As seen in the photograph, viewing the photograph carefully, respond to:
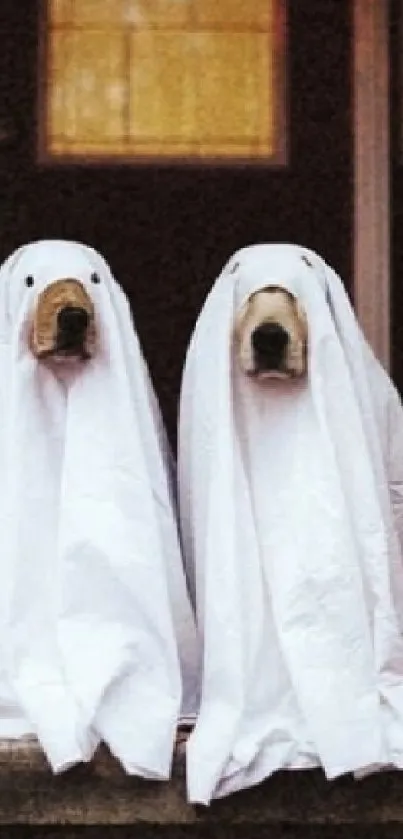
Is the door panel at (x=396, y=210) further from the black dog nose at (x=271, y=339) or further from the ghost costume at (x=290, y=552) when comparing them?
the black dog nose at (x=271, y=339)

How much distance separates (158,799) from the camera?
10.1ft

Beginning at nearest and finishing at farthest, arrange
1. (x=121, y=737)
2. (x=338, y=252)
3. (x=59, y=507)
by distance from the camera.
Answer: (x=121, y=737), (x=59, y=507), (x=338, y=252)

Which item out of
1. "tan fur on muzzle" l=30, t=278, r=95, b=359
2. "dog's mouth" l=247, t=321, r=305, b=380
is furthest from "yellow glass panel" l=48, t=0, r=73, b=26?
"dog's mouth" l=247, t=321, r=305, b=380

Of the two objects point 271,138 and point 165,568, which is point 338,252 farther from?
point 165,568

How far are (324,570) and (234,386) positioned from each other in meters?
0.37

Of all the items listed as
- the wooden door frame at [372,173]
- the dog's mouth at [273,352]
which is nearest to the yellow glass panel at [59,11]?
the wooden door frame at [372,173]

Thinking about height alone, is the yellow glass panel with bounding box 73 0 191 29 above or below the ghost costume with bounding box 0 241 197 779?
above

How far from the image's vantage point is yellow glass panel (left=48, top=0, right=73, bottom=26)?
4320 millimetres

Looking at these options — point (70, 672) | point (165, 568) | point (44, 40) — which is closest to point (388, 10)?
point (44, 40)

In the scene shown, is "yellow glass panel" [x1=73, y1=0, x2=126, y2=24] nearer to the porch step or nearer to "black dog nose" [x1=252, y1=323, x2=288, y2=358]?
"black dog nose" [x1=252, y1=323, x2=288, y2=358]

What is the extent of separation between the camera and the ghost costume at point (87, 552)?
3068 mm

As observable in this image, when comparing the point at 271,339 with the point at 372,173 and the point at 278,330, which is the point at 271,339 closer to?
the point at 278,330

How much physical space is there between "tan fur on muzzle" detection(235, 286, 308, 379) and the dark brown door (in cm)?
102

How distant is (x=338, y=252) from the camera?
4.25 m
